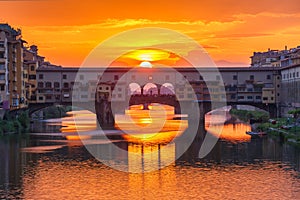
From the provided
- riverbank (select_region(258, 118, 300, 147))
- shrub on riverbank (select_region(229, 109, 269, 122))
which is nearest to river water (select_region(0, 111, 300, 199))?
riverbank (select_region(258, 118, 300, 147))

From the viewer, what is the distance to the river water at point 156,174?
2234cm

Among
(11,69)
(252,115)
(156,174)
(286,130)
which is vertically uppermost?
(11,69)

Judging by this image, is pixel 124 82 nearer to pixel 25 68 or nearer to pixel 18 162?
pixel 25 68

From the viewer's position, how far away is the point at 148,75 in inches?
2579

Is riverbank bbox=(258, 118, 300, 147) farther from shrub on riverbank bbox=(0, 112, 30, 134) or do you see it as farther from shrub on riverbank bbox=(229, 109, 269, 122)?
shrub on riverbank bbox=(0, 112, 30, 134)

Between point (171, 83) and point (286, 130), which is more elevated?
point (171, 83)

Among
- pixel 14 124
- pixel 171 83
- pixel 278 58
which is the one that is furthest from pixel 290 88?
pixel 14 124

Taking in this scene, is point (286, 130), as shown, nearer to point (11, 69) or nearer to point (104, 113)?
point (11, 69)

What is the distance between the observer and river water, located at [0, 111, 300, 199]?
2234cm

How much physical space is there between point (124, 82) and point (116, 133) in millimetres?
16985

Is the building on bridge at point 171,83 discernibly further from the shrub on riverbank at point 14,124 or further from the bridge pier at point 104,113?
the shrub on riverbank at point 14,124

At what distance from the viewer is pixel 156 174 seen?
26.6 meters

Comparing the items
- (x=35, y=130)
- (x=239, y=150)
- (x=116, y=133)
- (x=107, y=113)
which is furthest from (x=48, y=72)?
(x=239, y=150)

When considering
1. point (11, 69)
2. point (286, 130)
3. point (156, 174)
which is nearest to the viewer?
point (156, 174)
